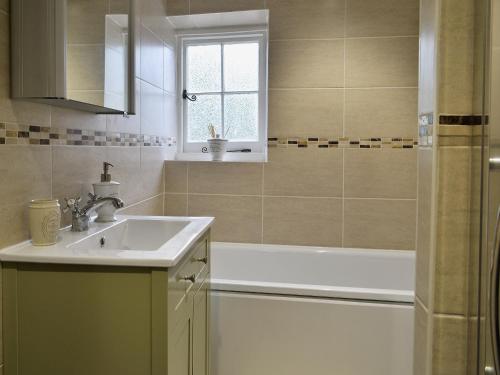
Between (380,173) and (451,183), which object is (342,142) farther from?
(451,183)

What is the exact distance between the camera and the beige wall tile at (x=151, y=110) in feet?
7.58

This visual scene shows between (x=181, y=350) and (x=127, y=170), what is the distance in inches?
44.5

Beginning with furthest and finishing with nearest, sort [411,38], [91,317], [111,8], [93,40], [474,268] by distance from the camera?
[411,38]
[111,8]
[93,40]
[91,317]
[474,268]

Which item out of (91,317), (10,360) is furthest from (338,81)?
(10,360)

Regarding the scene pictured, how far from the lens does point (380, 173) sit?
2.58 m

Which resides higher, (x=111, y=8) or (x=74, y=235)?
(x=111, y=8)

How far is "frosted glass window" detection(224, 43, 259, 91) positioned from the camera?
2885mm

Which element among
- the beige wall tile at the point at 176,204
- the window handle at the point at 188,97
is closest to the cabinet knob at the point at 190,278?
the beige wall tile at the point at 176,204

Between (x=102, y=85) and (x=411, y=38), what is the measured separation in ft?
6.16

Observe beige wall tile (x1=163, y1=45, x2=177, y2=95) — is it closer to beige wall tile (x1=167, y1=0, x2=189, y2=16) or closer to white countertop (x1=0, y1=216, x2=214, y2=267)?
beige wall tile (x1=167, y1=0, x2=189, y2=16)

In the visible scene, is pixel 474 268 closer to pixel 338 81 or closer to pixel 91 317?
pixel 91 317

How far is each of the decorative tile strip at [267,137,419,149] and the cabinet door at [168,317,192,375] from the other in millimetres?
1544

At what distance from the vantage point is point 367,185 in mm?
2600

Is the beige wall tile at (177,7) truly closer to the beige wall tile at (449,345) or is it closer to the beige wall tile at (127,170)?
the beige wall tile at (127,170)
